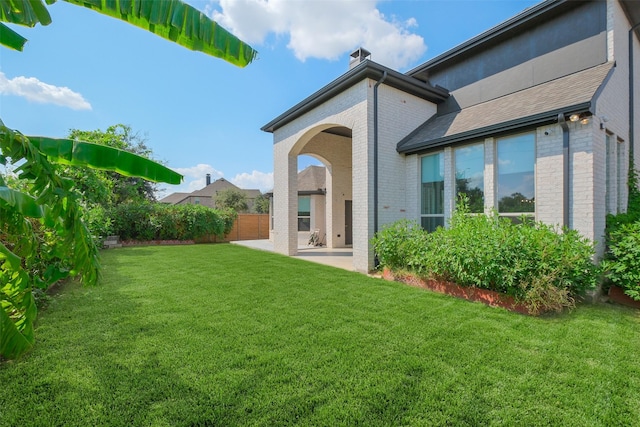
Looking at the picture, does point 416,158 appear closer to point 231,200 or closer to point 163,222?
point 163,222

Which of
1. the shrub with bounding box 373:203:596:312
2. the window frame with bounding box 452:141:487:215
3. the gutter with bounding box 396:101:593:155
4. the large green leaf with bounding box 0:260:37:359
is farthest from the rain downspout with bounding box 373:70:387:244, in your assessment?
the large green leaf with bounding box 0:260:37:359

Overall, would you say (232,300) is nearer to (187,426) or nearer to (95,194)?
(187,426)

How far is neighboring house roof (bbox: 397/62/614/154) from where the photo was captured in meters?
5.93

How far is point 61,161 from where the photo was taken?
2809 mm

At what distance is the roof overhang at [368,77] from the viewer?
7.94 metres

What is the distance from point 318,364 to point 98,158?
3.05m

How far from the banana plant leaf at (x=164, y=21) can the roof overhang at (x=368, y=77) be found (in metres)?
5.77

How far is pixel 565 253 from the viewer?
4941 millimetres

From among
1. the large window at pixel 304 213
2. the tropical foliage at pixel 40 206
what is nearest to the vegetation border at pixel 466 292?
the tropical foliage at pixel 40 206

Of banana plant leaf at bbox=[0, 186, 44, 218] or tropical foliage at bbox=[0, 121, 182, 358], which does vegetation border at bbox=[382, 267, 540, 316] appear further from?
banana plant leaf at bbox=[0, 186, 44, 218]

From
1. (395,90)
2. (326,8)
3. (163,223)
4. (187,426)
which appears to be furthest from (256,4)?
(163,223)

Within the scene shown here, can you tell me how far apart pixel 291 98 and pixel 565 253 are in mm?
9634

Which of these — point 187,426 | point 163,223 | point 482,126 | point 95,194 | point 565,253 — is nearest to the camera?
point 187,426

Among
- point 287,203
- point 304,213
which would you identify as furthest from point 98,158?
point 304,213
